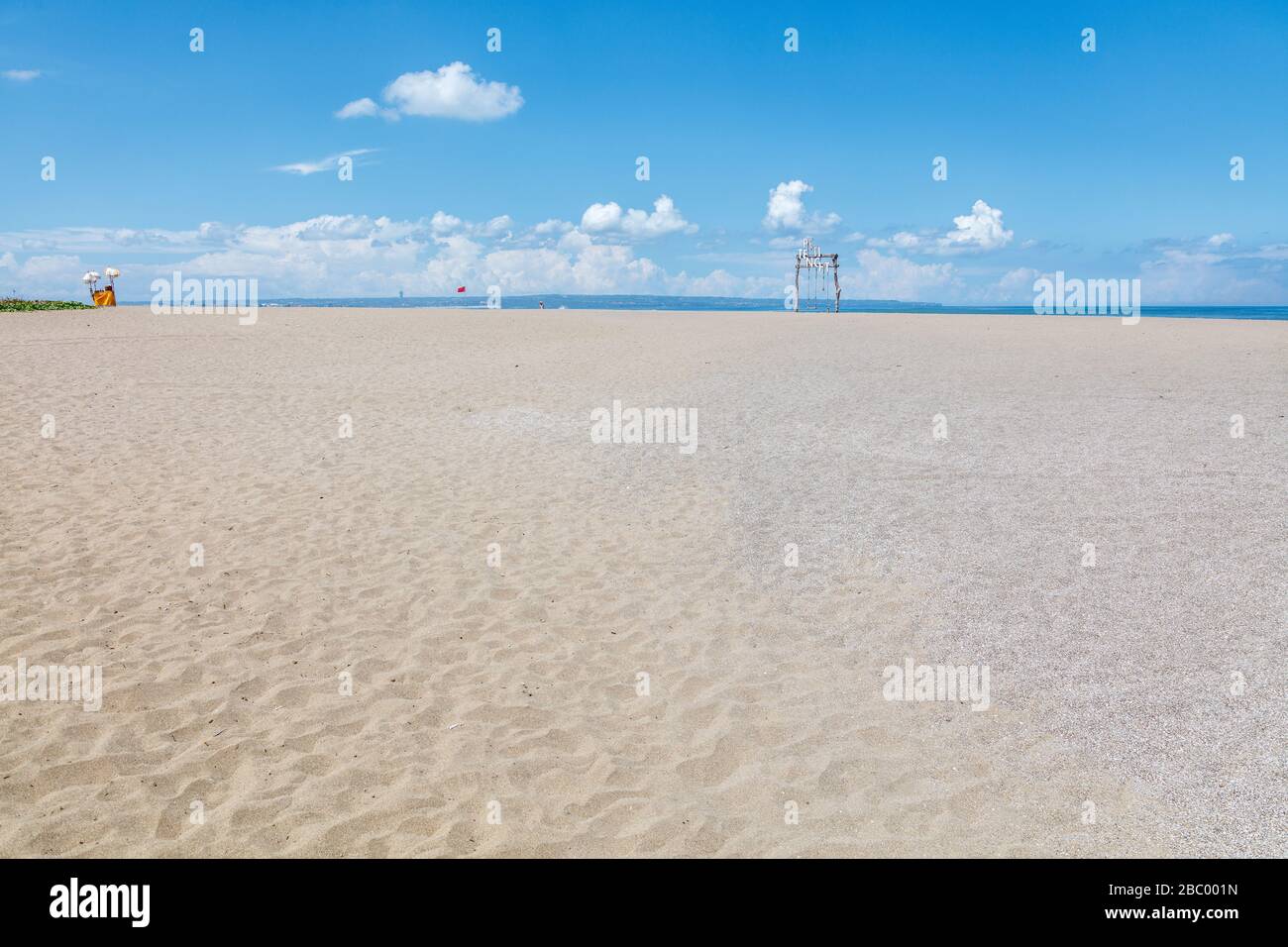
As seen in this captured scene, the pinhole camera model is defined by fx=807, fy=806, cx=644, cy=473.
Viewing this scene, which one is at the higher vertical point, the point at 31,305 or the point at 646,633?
the point at 31,305

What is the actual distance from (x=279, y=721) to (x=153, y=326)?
36175 millimetres

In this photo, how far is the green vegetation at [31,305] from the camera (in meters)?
46.3

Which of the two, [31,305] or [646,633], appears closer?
[646,633]

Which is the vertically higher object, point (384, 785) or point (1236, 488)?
point (1236, 488)

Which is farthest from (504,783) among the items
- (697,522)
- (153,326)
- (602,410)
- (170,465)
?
(153,326)

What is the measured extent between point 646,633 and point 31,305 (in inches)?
2185

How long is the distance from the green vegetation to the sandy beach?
38.4 m

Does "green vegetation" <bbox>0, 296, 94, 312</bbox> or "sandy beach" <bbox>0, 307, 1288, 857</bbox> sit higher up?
"green vegetation" <bbox>0, 296, 94, 312</bbox>

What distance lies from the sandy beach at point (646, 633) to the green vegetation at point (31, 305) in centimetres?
3838

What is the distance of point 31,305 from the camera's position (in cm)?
4788

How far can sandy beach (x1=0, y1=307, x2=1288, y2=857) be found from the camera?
5059mm

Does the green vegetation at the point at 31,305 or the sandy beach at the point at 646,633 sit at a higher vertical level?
the green vegetation at the point at 31,305
